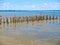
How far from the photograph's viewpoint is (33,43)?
154 centimetres

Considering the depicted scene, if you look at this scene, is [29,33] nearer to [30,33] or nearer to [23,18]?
[30,33]

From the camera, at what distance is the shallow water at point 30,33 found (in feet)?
4.99

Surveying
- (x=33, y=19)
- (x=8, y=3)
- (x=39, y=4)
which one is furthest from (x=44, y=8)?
(x=8, y=3)

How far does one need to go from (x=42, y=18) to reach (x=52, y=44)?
37cm

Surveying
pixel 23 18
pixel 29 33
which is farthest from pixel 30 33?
pixel 23 18

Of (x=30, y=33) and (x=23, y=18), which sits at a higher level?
(x=23, y=18)

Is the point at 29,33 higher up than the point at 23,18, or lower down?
lower down

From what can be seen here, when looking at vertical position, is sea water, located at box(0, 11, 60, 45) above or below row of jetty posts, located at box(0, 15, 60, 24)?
below

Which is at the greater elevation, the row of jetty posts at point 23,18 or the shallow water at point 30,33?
the row of jetty posts at point 23,18

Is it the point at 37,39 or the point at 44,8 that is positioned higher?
the point at 44,8

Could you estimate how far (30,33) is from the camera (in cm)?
155

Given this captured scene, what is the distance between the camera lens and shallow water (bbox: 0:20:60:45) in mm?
1520

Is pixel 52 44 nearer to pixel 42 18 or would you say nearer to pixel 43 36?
pixel 43 36

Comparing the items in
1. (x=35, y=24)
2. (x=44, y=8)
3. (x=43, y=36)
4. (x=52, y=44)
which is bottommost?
(x=52, y=44)
